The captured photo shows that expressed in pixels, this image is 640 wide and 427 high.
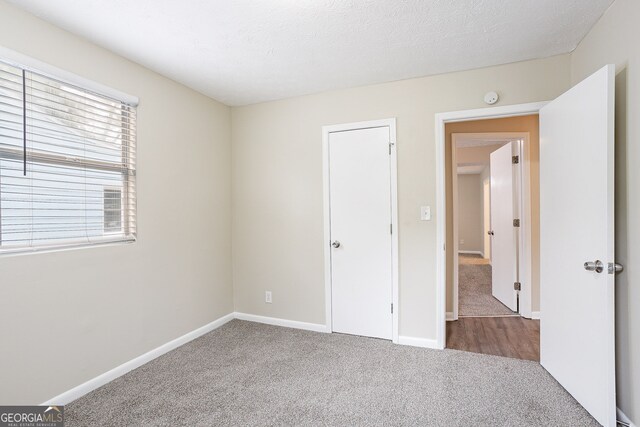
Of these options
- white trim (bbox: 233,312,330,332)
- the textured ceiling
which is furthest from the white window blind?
white trim (bbox: 233,312,330,332)

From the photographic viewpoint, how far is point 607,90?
1.68m

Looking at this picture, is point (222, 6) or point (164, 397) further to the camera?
point (164, 397)

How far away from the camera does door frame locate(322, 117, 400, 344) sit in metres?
2.86

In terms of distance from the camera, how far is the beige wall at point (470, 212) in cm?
850

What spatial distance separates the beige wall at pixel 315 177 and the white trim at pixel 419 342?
1.7 inches

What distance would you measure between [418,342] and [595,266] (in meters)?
1.53

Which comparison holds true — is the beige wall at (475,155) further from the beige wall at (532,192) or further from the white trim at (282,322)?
the white trim at (282,322)

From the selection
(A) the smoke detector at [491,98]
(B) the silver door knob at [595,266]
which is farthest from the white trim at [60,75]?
(B) the silver door knob at [595,266]

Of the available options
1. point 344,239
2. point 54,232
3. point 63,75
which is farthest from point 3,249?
point 344,239

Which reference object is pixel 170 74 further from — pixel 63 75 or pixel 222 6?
pixel 222 6

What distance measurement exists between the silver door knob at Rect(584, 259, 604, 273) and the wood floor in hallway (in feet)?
3.77

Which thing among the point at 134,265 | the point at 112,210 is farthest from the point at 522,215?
the point at 112,210

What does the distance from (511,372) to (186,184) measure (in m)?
3.18

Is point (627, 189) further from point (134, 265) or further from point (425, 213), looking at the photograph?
point (134, 265)
